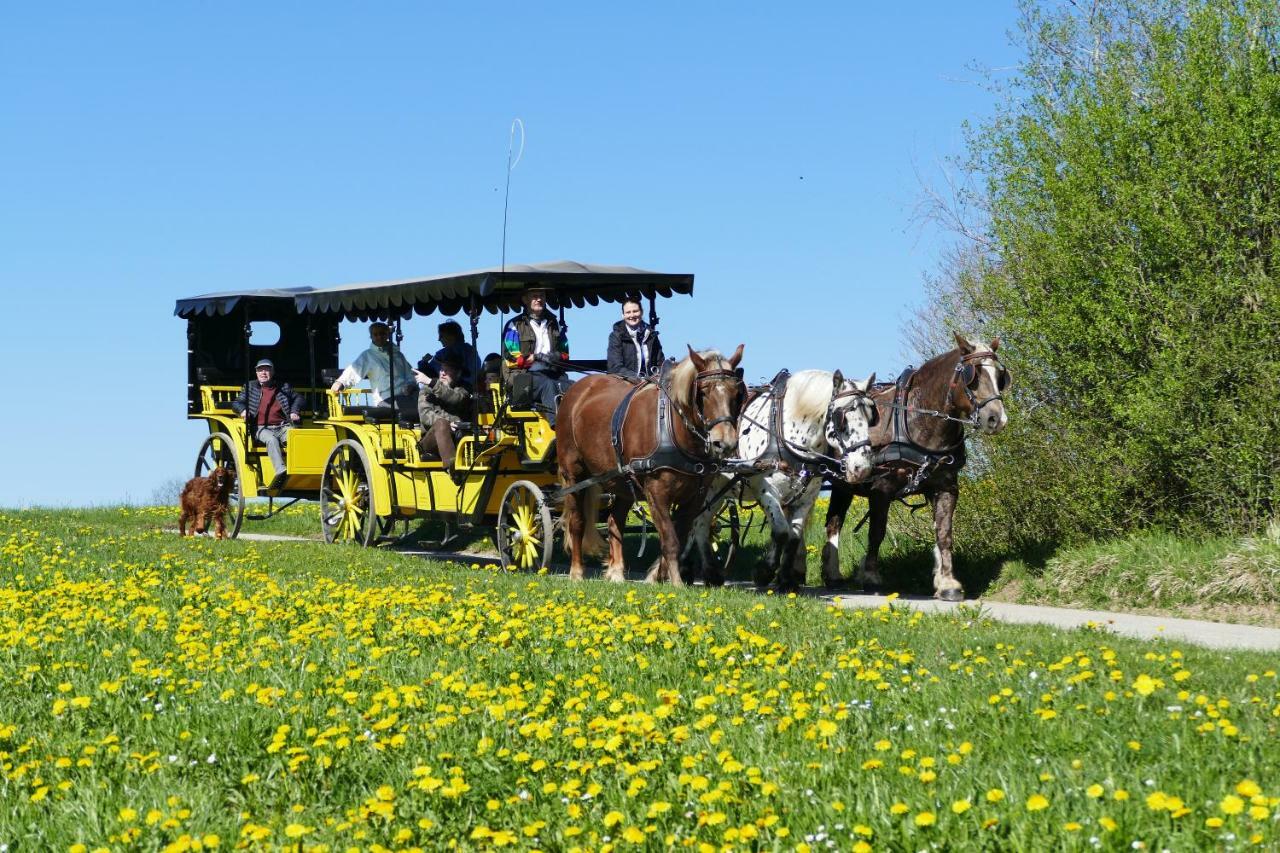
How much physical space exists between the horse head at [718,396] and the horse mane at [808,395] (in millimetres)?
1403

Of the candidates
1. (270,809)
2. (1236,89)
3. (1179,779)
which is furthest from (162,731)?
(1236,89)

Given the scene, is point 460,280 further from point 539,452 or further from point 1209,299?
point 1209,299

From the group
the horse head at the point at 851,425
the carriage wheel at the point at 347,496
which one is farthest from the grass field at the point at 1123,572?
the carriage wheel at the point at 347,496

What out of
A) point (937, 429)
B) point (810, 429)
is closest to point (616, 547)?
point (810, 429)

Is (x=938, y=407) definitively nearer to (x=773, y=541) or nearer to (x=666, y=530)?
(x=773, y=541)

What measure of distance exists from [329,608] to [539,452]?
16.3ft

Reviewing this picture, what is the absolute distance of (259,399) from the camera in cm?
2111

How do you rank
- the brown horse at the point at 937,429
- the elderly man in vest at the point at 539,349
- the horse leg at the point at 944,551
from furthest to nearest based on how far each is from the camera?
the elderly man in vest at the point at 539,349 → the horse leg at the point at 944,551 → the brown horse at the point at 937,429

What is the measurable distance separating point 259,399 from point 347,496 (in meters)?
2.65

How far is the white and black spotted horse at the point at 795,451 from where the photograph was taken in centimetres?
1423

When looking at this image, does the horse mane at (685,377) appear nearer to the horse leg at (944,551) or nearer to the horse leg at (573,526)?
the horse leg at (573,526)

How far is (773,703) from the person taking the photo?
24.7 ft

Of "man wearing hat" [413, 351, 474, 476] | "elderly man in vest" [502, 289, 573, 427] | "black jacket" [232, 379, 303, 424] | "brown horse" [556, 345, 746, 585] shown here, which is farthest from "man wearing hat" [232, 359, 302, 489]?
"brown horse" [556, 345, 746, 585]

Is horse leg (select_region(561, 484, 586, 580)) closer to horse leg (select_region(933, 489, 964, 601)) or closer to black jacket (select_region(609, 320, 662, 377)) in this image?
black jacket (select_region(609, 320, 662, 377))
